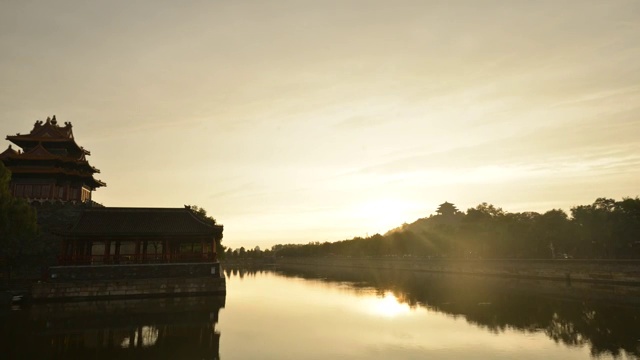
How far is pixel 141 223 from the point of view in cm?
3862

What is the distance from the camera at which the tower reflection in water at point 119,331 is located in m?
16.8

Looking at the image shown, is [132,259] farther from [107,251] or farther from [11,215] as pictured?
[11,215]

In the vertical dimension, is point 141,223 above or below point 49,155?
below

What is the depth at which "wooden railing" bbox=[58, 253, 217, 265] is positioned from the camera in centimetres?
3453

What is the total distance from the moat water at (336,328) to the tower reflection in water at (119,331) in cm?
5

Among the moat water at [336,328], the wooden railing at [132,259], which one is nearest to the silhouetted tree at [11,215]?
the wooden railing at [132,259]

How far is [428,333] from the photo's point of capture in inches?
805

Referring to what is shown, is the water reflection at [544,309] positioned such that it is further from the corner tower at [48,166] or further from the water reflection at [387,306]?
the corner tower at [48,166]

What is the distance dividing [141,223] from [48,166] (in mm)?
17868

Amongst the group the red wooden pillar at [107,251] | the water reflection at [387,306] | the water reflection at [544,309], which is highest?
the red wooden pillar at [107,251]

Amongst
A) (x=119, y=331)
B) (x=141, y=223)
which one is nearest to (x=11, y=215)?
(x=141, y=223)

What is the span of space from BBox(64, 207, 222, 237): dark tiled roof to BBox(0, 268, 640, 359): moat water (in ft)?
22.2

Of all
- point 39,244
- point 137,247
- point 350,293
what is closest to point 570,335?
point 350,293

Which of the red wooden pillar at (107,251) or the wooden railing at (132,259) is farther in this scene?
the red wooden pillar at (107,251)
